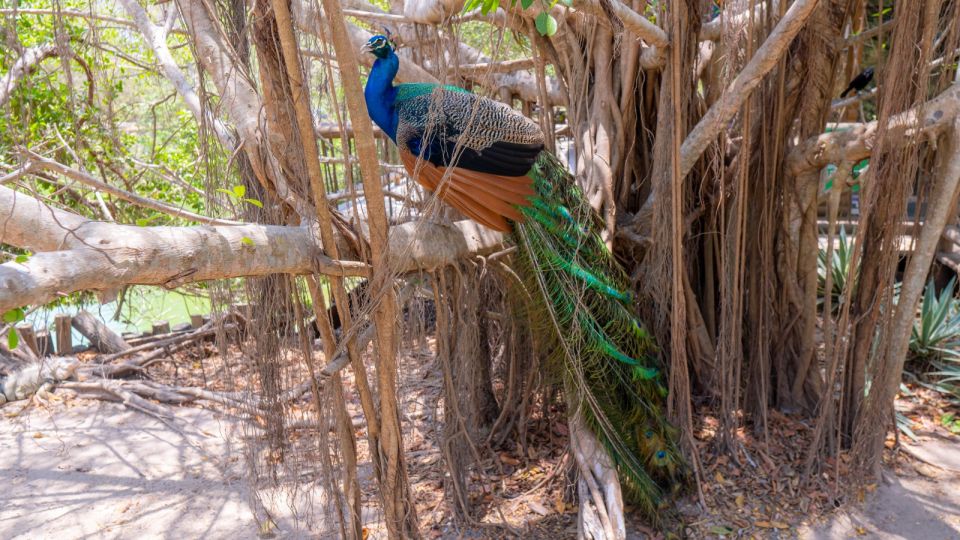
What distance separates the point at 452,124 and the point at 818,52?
2.24 meters

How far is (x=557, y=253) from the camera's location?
316cm

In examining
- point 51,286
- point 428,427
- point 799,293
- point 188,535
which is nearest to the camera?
point 51,286

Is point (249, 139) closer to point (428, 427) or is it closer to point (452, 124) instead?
point (452, 124)

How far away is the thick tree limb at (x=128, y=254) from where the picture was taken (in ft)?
5.14

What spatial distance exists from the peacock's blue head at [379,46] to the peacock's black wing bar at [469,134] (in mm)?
244

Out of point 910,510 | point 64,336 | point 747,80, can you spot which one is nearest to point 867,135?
point 747,80

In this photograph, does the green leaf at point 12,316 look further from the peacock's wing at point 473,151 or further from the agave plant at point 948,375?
the agave plant at point 948,375

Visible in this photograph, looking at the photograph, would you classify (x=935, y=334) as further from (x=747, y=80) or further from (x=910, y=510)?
(x=747, y=80)

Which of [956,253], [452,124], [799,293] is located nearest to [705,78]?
[799,293]

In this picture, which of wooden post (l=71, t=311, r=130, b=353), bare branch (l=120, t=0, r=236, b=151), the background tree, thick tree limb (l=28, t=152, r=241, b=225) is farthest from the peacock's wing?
wooden post (l=71, t=311, r=130, b=353)

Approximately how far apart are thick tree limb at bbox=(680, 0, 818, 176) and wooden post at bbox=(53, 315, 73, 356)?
5.62 meters

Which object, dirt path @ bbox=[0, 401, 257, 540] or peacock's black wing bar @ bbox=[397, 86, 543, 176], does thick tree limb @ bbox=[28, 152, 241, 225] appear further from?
dirt path @ bbox=[0, 401, 257, 540]

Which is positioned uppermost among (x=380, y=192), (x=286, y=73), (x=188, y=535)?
(x=286, y=73)

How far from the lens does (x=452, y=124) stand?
9.77 ft
